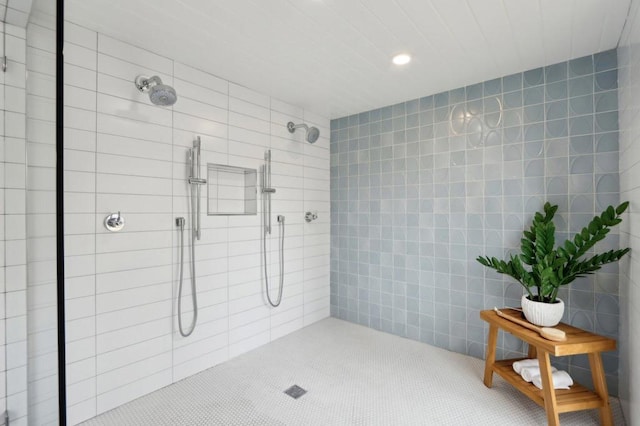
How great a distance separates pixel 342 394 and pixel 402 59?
7.25ft

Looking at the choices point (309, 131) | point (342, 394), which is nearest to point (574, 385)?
point (342, 394)

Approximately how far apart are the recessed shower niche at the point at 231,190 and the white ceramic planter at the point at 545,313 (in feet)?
6.71

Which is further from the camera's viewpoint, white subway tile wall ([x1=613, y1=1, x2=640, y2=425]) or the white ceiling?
the white ceiling

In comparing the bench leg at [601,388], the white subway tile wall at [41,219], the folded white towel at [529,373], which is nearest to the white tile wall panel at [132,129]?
the white subway tile wall at [41,219]

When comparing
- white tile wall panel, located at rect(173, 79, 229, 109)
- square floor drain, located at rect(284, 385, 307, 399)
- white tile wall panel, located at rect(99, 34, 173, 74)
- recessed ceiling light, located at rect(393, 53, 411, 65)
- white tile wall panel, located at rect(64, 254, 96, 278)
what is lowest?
square floor drain, located at rect(284, 385, 307, 399)

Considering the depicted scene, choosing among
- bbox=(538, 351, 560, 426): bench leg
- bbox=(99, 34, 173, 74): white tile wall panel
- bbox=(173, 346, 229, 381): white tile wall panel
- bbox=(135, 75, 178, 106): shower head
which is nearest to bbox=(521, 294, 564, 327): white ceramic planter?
bbox=(538, 351, 560, 426): bench leg

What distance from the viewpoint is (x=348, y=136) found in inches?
128

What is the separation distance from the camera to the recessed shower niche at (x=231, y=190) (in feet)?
7.82

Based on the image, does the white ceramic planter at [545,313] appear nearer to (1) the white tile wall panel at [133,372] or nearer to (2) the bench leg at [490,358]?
(2) the bench leg at [490,358]

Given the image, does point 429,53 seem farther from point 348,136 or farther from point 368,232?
point 368,232

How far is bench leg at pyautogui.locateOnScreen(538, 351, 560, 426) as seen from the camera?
1.56 m

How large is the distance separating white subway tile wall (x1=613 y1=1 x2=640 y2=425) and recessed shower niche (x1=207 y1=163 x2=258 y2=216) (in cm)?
236

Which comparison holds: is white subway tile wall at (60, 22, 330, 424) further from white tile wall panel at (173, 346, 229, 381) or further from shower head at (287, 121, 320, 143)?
shower head at (287, 121, 320, 143)

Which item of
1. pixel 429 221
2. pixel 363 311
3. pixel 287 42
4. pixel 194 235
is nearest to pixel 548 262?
pixel 429 221
